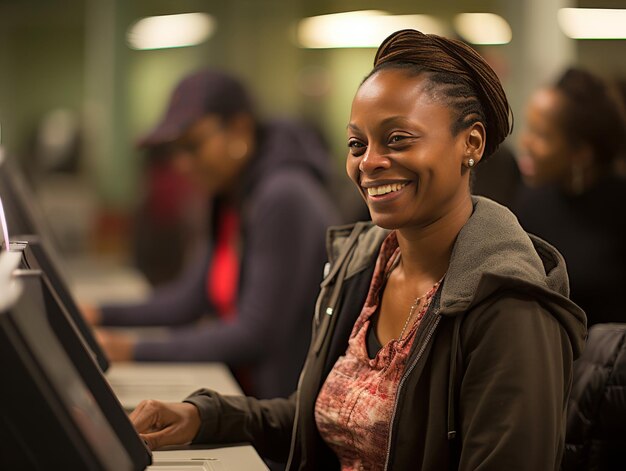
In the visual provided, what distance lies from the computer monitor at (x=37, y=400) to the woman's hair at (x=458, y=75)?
1.92ft

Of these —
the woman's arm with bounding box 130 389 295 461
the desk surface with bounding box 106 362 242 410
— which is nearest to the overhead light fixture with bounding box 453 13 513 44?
the desk surface with bounding box 106 362 242 410

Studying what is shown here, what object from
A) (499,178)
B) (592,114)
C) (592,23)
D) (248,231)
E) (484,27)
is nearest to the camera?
(499,178)

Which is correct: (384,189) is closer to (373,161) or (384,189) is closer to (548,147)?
(373,161)

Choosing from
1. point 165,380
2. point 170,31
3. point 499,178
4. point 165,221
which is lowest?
point 165,221

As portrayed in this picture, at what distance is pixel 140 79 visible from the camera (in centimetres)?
796

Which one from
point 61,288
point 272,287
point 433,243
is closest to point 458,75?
point 433,243

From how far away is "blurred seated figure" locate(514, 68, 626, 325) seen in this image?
2.52 m

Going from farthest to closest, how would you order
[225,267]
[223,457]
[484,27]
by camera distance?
[484,27], [225,267], [223,457]

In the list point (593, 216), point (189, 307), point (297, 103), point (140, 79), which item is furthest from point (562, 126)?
point (140, 79)

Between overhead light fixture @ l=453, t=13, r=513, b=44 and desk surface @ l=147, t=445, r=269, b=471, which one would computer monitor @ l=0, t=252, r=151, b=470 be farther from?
overhead light fixture @ l=453, t=13, r=513, b=44

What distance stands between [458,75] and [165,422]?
65 centimetres

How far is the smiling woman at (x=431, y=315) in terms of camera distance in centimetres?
119

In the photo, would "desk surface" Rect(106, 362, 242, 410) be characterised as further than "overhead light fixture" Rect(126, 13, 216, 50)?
No

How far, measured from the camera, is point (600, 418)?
5.15ft
